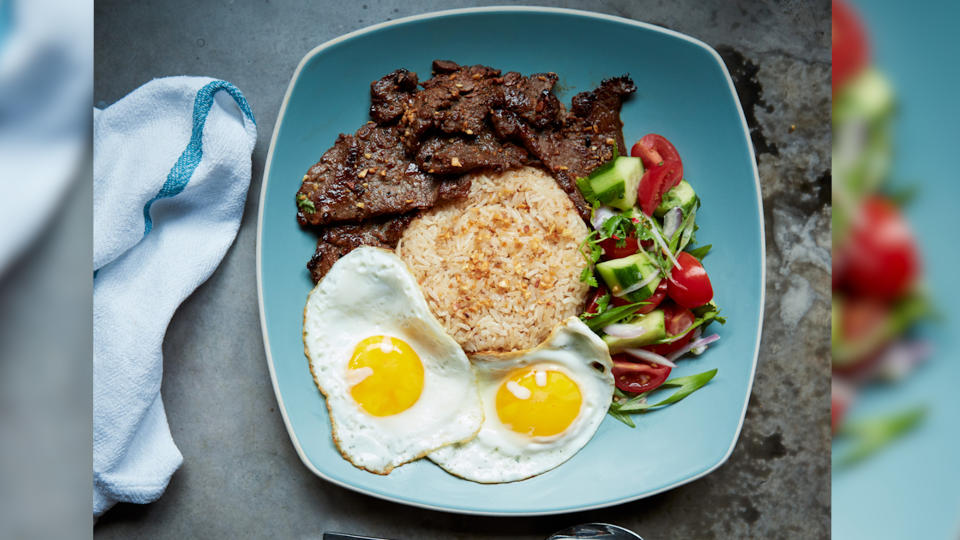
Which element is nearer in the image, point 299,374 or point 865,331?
point 865,331

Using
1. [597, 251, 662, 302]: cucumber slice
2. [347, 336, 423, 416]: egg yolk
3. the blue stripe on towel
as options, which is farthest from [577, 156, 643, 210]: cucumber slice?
the blue stripe on towel

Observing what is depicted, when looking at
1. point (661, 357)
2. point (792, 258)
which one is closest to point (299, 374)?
point (661, 357)

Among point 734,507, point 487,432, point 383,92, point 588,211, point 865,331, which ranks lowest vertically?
point 734,507

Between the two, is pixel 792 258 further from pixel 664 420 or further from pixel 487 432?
pixel 487 432

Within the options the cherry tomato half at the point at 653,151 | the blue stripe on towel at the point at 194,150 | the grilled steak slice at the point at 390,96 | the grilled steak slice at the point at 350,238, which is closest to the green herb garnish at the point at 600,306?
the cherry tomato half at the point at 653,151

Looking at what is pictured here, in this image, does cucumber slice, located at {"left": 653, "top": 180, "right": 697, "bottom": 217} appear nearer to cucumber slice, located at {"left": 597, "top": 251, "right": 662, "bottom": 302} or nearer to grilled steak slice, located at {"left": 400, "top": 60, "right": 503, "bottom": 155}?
cucumber slice, located at {"left": 597, "top": 251, "right": 662, "bottom": 302}

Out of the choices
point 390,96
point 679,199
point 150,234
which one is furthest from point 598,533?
point 150,234

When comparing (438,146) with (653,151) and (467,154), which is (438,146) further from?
(653,151)

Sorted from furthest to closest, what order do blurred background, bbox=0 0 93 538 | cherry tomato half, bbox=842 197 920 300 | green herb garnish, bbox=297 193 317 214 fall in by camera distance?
green herb garnish, bbox=297 193 317 214, cherry tomato half, bbox=842 197 920 300, blurred background, bbox=0 0 93 538
